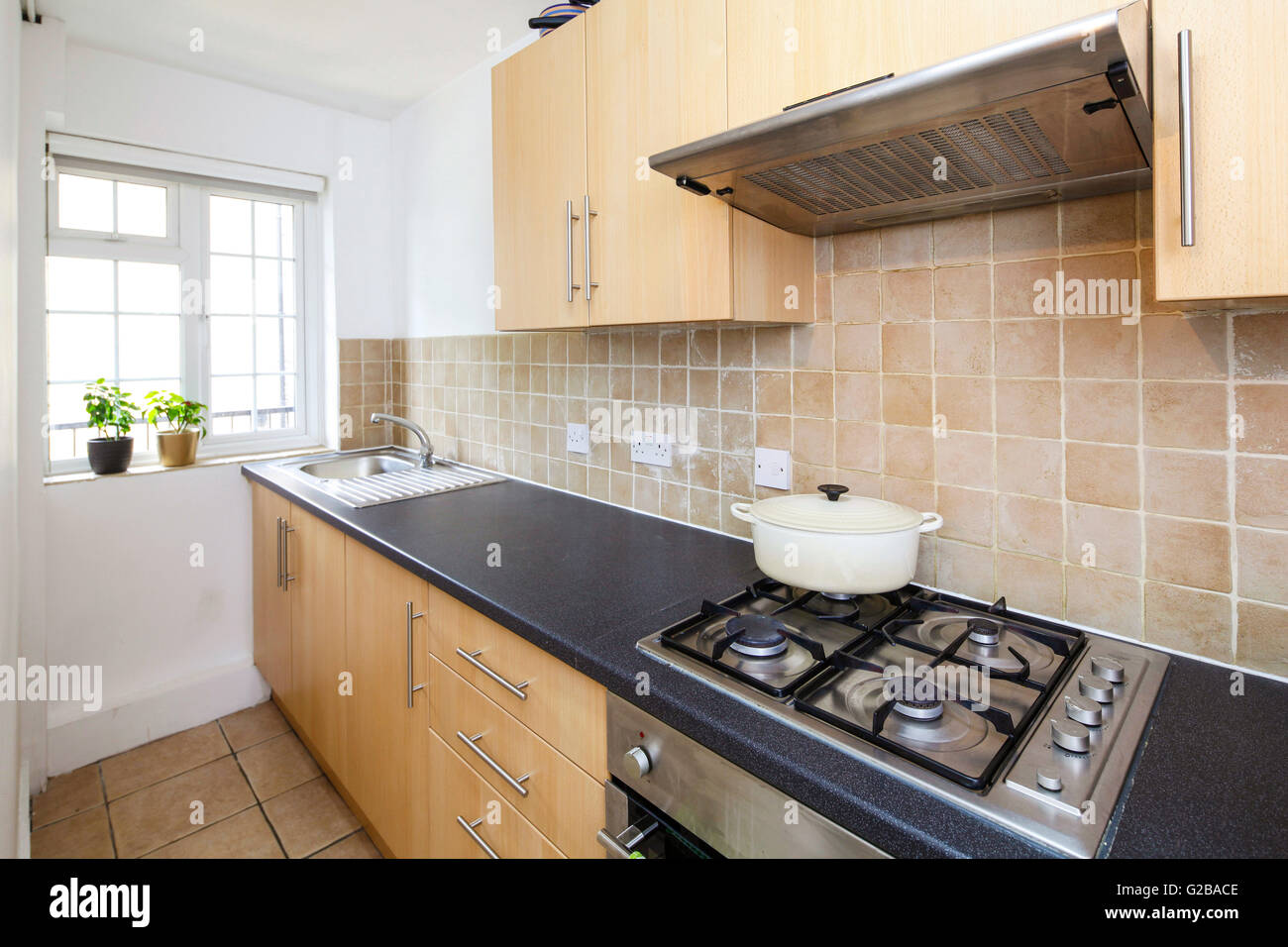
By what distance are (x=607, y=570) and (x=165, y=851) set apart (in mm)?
1684

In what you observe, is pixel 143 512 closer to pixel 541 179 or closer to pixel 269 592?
pixel 269 592

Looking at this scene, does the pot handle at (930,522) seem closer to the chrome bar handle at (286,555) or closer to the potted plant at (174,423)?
the chrome bar handle at (286,555)

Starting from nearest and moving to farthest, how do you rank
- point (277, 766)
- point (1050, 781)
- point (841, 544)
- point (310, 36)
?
1. point (1050, 781)
2. point (841, 544)
3. point (310, 36)
4. point (277, 766)

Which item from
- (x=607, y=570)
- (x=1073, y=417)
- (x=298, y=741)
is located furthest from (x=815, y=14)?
(x=298, y=741)

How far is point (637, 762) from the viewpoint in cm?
95

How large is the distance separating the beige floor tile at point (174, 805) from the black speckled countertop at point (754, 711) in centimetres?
114

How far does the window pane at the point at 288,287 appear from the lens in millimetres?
2982

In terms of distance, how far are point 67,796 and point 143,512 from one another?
0.97 metres

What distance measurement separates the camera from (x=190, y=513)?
8.48 ft

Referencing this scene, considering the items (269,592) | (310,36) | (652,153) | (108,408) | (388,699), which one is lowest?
(388,699)

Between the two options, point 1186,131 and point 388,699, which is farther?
point 388,699

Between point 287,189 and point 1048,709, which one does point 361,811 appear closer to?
point 1048,709

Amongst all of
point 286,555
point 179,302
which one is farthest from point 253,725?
point 179,302

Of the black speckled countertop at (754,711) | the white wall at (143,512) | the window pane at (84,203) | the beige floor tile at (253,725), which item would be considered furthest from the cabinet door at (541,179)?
the beige floor tile at (253,725)
